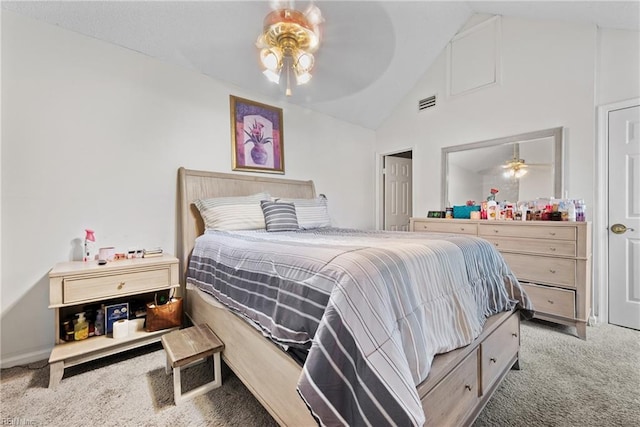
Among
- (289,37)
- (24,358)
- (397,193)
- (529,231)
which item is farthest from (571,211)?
(24,358)

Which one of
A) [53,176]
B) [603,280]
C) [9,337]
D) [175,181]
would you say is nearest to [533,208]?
[603,280]

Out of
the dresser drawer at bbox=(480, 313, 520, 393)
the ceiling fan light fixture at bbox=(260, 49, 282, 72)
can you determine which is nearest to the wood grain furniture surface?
the ceiling fan light fixture at bbox=(260, 49, 282, 72)

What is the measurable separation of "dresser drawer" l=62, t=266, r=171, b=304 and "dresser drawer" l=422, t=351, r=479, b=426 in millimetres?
1893

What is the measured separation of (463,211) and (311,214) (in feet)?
5.89

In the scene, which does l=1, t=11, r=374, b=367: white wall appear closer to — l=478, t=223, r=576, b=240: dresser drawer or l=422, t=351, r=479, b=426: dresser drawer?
l=422, t=351, r=479, b=426: dresser drawer

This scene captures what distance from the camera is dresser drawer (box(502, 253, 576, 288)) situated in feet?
7.50

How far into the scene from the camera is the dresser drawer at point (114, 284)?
67.4 inches

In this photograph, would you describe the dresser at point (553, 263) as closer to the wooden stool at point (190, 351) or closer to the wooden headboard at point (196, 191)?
the wooden headboard at point (196, 191)

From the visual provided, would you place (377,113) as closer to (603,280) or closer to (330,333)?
(603,280)

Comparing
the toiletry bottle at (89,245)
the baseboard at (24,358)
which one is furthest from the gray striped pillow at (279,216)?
the baseboard at (24,358)

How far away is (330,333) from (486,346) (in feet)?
3.26

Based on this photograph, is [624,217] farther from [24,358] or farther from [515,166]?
[24,358]

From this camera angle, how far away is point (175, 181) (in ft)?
8.35

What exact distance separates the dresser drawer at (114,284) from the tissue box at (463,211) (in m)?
3.02
